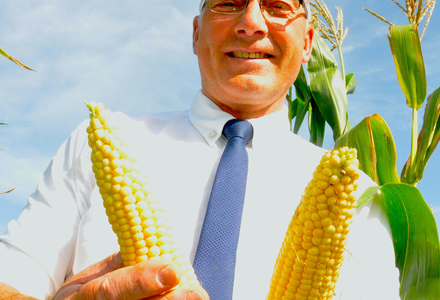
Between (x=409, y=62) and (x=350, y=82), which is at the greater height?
(x=350, y=82)

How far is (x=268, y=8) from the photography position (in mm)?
2121

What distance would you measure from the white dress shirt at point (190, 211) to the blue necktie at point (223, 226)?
0.12 metres

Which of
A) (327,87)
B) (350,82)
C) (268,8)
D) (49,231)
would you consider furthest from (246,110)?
(350,82)

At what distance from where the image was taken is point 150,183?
112 cm

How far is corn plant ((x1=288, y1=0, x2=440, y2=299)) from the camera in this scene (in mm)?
2248

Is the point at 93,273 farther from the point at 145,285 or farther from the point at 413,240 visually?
the point at 413,240

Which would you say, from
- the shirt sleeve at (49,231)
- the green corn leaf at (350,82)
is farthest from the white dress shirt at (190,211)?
the green corn leaf at (350,82)

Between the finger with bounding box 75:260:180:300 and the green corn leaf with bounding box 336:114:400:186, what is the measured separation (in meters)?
2.12

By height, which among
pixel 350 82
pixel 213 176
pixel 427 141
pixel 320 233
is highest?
pixel 350 82

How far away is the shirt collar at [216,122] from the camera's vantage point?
197 centimetres

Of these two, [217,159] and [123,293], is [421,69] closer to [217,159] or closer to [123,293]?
[217,159]

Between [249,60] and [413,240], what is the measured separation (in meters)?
1.31

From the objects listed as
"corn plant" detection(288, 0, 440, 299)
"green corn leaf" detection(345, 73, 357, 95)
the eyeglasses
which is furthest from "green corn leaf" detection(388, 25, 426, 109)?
the eyeglasses

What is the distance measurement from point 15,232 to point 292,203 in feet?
3.76
